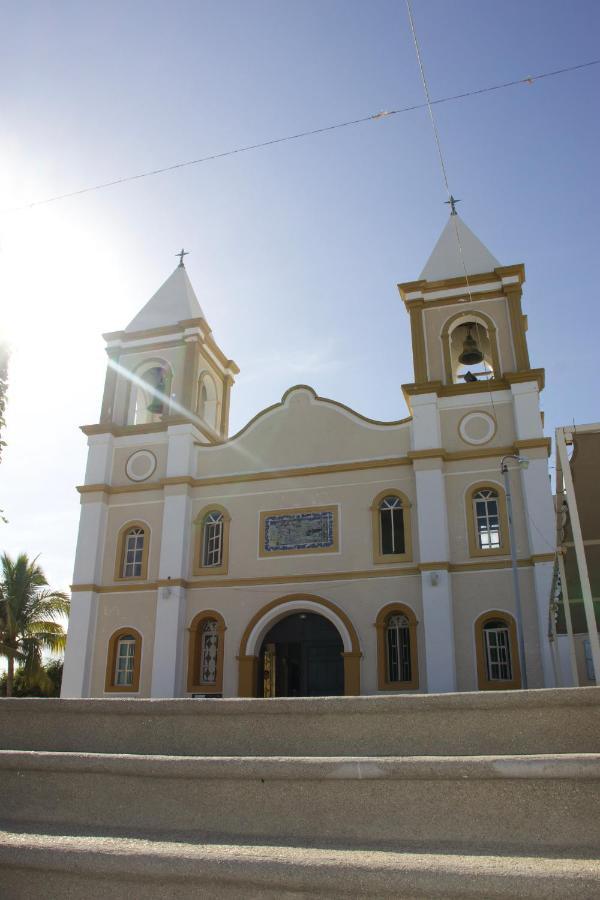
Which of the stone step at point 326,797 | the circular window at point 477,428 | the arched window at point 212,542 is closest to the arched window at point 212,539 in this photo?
the arched window at point 212,542

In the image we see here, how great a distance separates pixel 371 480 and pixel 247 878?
13946mm

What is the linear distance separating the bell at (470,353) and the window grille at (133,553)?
942 cm

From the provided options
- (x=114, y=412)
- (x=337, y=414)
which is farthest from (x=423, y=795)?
(x=114, y=412)

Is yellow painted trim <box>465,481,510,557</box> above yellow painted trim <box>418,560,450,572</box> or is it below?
above

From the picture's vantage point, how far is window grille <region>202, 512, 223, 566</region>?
58.9ft

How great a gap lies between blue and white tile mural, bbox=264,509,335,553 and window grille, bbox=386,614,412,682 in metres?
2.32

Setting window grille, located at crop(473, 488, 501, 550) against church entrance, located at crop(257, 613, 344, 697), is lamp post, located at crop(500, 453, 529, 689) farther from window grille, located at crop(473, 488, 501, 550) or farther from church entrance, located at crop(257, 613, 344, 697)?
church entrance, located at crop(257, 613, 344, 697)

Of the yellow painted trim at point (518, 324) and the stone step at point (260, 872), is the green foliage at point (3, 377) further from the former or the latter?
the yellow painted trim at point (518, 324)

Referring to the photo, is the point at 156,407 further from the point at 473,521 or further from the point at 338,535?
the point at 473,521

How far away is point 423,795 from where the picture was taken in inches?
149

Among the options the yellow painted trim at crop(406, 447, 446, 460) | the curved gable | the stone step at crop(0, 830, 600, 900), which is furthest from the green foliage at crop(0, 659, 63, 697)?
the stone step at crop(0, 830, 600, 900)

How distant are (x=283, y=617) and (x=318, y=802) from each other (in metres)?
13.5

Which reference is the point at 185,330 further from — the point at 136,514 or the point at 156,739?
the point at 156,739

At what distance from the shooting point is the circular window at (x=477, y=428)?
1695 cm
